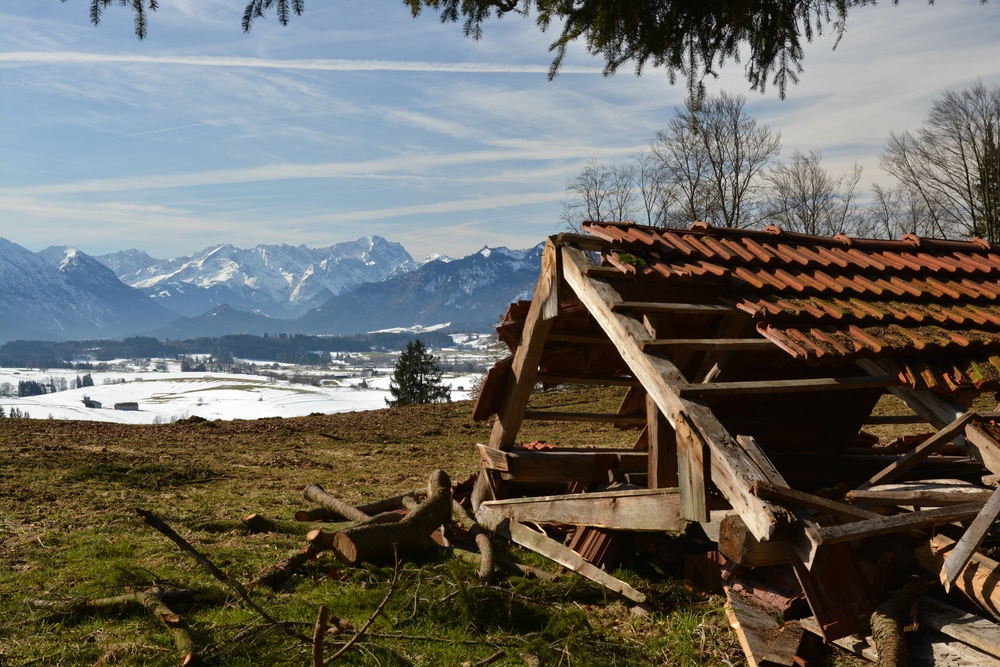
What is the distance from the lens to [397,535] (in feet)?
21.9

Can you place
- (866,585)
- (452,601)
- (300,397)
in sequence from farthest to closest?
(300,397), (452,601), (866,585)

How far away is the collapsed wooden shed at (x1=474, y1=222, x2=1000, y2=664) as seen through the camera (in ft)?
15.7

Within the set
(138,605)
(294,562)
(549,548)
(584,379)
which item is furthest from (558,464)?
(138,605)

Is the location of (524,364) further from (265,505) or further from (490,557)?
(265,505)

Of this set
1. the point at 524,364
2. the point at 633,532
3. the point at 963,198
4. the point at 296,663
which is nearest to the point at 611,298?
the point at 524,364

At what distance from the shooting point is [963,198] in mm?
42906

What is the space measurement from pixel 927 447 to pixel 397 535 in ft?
13.7

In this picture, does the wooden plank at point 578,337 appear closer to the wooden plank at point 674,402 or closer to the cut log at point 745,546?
the wooden plank at point 674,402

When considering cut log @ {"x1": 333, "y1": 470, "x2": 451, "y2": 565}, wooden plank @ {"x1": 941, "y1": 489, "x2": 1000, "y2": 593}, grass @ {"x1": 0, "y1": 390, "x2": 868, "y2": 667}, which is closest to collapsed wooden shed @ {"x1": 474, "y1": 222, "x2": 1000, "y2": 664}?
wooden plank @ {"x1": 941, "y1": 489, "x2": 1000, "y2": 593}

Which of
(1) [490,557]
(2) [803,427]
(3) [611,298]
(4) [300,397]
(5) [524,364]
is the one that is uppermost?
(3) [611,298]

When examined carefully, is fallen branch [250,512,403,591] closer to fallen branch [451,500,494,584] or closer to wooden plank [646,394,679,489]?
fallen branch [451,500,494,584]

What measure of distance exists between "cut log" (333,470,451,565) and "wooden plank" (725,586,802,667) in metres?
2.59

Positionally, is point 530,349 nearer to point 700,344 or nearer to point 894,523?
point 700,344

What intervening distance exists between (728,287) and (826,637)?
2698 millimetres
